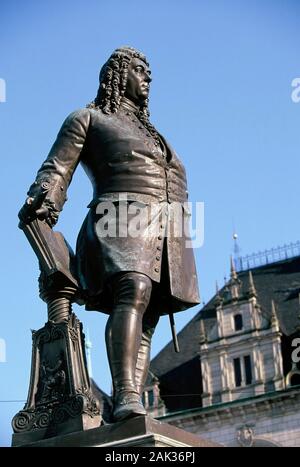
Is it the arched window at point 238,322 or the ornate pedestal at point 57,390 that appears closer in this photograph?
the ornate pedestal at point 57,390

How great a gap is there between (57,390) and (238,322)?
29.9 meters

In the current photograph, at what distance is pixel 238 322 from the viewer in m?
35.2

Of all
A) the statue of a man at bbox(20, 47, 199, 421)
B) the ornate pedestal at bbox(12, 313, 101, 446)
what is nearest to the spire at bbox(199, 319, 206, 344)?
the statue of a man at bbox(20, 47, 199, 421)

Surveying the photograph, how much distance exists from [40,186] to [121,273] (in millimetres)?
730

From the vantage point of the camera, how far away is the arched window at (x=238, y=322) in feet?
115

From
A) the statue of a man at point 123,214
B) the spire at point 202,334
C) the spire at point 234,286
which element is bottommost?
the statue of a man at point 123,214

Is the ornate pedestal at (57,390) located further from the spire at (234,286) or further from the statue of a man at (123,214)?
the spire at (234,286)

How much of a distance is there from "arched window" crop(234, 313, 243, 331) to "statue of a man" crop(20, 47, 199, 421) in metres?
29.2

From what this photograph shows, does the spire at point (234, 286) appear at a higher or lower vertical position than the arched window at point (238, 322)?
higher

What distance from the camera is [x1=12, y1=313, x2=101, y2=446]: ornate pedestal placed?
5.36m

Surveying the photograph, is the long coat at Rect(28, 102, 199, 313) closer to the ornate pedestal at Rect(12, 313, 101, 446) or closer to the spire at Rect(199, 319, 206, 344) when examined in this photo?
the ornate pedestal at Rect(12, 313, 101, 446)

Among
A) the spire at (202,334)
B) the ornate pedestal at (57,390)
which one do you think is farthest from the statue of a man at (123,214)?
the spire at (202,334)

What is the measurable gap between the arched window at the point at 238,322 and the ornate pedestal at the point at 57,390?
97.1 ft

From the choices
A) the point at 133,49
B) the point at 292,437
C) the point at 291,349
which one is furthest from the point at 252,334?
the point at 133,49
